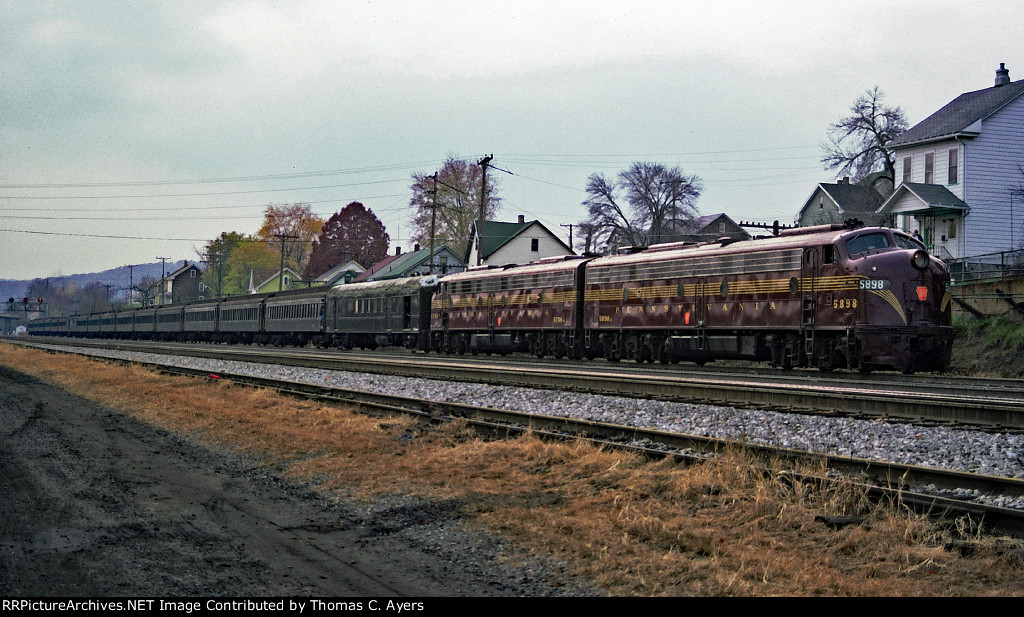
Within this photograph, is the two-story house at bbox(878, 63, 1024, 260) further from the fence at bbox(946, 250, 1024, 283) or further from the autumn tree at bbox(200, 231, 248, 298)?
the autumn tree at bbox(200, 231, 248, 298)

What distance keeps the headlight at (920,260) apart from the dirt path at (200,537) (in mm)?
15754

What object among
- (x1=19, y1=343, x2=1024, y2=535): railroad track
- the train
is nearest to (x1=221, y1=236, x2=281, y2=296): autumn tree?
the train

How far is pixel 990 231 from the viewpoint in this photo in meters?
43.8

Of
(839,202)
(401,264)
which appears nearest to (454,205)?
(401,264)

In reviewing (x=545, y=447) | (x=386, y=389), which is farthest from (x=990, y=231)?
(x=545, y=447)

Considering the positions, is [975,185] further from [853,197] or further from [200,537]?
[200,537]

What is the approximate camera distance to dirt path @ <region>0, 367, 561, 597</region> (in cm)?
607

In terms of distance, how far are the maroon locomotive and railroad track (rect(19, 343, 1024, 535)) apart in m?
10.3

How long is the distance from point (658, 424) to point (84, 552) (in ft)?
30.3

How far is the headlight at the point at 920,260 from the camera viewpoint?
67.5ft

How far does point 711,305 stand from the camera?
24.7 meters

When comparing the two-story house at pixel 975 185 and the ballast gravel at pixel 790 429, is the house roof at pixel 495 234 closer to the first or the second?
the two-story house at pixel 975 185
